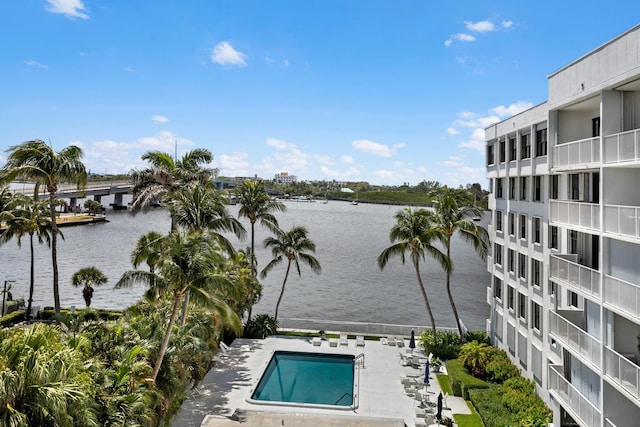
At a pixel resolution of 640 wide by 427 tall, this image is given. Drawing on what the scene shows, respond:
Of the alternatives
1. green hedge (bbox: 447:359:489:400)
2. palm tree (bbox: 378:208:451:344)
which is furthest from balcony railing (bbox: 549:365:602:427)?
palm tree (bbox: 378:208:451:344)

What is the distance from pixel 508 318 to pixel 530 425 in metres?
9.05

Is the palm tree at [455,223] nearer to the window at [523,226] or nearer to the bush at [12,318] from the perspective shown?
the window at [523,226]

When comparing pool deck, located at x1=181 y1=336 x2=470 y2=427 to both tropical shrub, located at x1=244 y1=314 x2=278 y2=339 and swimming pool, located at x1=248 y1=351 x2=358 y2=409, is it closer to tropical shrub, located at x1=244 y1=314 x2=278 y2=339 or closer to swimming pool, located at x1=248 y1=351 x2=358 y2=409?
swimming pool, located at x1=248 y1=351 x2=358 y2=409

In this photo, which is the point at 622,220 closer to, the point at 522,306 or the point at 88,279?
the point at 522,306

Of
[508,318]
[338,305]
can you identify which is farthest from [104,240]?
[508,318]

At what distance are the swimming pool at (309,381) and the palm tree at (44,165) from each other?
14889 mm

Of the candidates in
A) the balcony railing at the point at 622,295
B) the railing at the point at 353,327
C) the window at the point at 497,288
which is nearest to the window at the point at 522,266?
the window at the point at 497,288

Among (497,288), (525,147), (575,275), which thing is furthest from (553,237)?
(497,288)

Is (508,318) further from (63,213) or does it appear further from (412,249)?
(63,213)

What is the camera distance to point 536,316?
22.2m

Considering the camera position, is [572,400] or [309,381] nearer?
[572,400]

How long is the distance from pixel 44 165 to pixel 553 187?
26.5m

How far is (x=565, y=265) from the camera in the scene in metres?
16.6

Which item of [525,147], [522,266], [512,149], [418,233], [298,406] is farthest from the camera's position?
[418,233]
